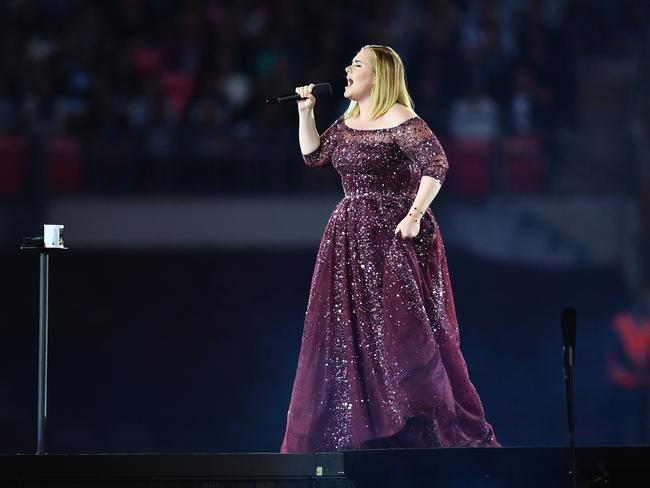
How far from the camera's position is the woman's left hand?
180 inches

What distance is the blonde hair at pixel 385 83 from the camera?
4.82 m

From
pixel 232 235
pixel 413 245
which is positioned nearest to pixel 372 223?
pixel 413 245

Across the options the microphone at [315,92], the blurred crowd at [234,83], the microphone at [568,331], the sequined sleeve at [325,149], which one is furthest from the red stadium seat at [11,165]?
the microphone at [568,331]

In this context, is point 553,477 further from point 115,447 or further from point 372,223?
point 115,447

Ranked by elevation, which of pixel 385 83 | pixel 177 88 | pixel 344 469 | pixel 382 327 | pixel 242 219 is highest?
pixel 177 88

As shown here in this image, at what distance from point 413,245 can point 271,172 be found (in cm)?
437

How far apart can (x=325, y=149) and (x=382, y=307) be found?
2.21 feet

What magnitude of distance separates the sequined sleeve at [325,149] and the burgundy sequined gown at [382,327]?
8 cm

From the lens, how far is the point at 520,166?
30.0 ft

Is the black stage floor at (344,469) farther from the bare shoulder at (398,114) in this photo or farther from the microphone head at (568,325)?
the bare shoulder at (398,114)

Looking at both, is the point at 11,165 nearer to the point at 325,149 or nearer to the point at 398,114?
the point at 325,149

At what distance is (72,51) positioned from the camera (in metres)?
9.43

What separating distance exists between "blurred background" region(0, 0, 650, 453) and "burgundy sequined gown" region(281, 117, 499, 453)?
142 inches

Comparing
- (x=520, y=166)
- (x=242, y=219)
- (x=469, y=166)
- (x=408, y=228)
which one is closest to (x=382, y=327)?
(x=408, y=228)
